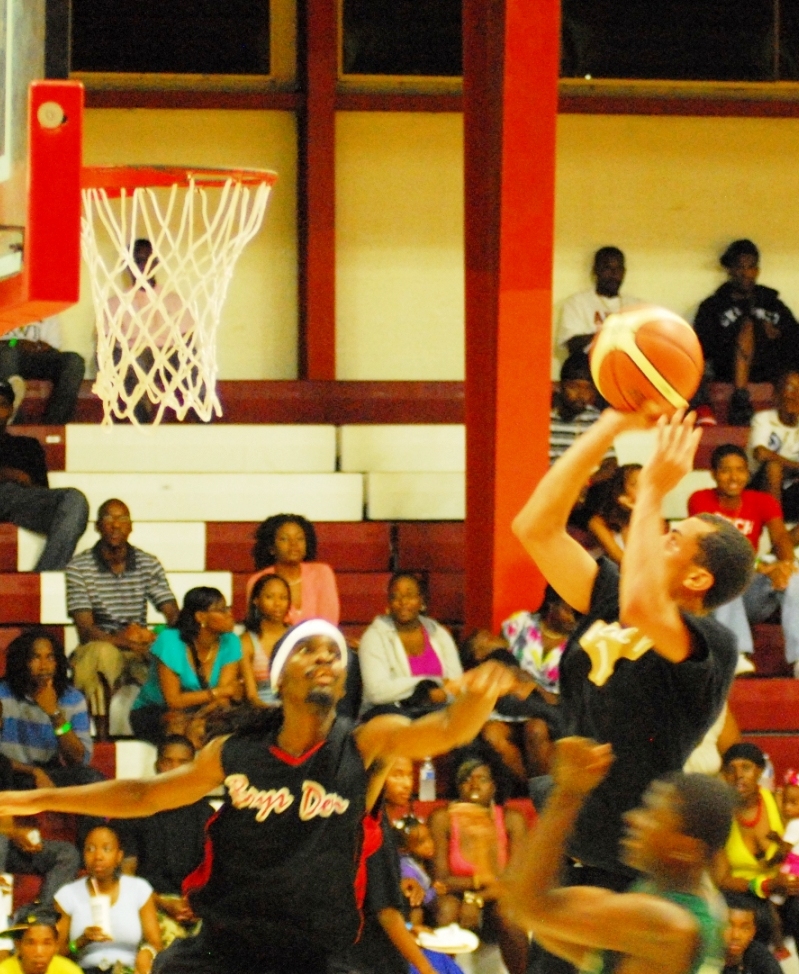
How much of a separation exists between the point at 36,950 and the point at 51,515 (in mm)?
3073

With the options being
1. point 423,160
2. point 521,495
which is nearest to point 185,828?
point 521,495

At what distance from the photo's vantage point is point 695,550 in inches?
162

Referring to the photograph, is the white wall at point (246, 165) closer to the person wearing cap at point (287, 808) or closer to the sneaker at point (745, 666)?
the sneaker at point (745, 666)

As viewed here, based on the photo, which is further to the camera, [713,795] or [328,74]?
[328,74]

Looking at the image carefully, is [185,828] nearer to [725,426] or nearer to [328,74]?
[725,426]

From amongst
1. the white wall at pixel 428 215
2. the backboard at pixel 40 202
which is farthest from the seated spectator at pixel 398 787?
the white wall at pixel 428 215

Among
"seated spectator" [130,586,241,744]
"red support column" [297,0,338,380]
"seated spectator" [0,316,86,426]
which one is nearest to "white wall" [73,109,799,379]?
"red support column" [297,0,338,380]

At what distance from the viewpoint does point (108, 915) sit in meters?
7.12

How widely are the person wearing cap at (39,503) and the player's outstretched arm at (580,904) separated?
5.85 m

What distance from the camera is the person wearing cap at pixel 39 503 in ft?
30.5

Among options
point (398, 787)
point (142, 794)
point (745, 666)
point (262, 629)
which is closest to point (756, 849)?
point (745, 666)

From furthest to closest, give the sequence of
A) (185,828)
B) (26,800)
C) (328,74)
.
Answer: (328,74)
(185,828)
(26,800)

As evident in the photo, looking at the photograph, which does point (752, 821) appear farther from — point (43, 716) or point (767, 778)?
point (43, 716)

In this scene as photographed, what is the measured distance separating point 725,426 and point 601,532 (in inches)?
86.8
